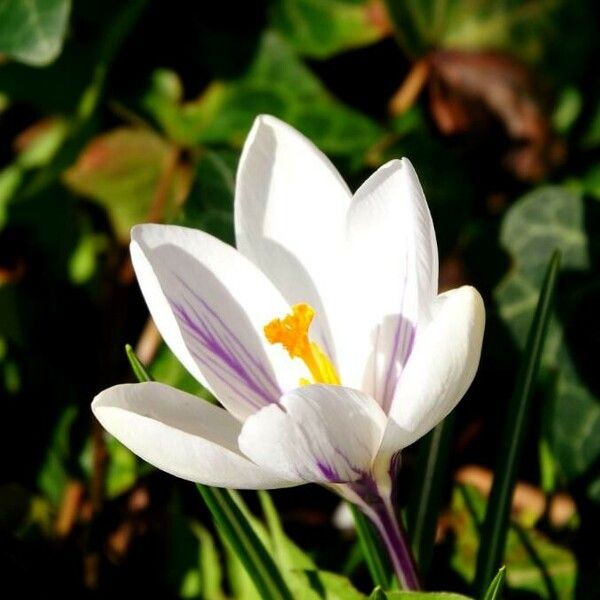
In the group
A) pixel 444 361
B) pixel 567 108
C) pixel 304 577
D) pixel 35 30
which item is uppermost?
pixel 35 30

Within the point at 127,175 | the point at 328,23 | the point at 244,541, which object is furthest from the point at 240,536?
the point at 328,23

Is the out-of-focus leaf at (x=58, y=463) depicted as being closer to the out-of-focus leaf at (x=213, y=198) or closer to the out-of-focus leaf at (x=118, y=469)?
the out-of-focus leaf at (x=118, y=469)

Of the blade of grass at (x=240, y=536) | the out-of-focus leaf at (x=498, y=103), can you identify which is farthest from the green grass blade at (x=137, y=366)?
the out-of-focus leaf at (x=498, y=103)

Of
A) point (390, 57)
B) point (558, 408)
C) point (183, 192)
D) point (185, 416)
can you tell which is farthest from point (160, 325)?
point (390, 57)

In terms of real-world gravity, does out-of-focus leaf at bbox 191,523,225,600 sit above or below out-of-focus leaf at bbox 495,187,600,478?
below

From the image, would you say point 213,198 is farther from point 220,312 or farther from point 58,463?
point 58,463

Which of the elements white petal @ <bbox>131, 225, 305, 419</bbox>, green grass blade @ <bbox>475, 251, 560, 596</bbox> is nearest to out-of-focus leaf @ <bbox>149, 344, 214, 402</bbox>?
white petal @ <bbox>131, 225, 305, 419</bbox>

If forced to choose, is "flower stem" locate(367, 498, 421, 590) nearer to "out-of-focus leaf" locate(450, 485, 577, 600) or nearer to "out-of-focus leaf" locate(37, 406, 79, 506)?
"out-of-focus leaf" locate(450, 485, 577, 600)
